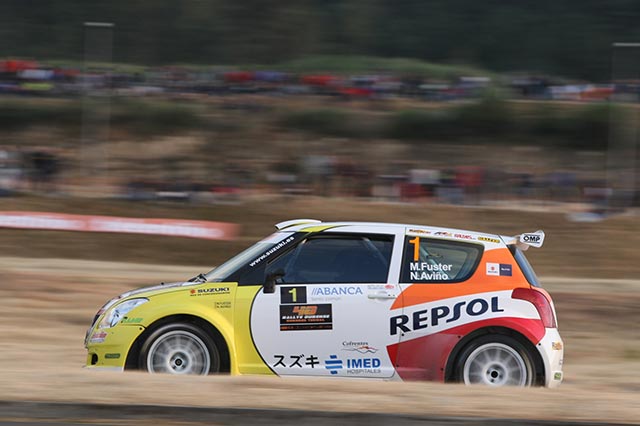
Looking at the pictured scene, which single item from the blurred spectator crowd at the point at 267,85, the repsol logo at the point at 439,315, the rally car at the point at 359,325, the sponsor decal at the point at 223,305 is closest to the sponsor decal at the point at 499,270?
the rally car at the point at 359,325

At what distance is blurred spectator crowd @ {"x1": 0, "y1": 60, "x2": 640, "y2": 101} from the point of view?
50.1 metres

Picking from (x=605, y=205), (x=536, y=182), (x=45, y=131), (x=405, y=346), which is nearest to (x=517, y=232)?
(x=605, y=205)

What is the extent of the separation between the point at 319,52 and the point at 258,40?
4418 mm

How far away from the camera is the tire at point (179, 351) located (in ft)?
24.8

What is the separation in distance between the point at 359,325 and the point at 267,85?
44.4 m

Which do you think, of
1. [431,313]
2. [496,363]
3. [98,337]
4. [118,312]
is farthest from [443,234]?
[98,337]

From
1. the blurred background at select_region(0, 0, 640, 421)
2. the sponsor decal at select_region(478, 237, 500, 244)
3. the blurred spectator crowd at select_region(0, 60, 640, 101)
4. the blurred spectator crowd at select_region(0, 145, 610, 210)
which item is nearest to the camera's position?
the sponsor decal at select_region(478, 237, 500, 244)

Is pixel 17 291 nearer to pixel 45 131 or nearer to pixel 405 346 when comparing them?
pixel 405 346

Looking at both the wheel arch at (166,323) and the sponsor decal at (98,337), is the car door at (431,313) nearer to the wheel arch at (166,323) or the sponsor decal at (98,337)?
the wheel arch at (166,323)

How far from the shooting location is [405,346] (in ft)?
24.7

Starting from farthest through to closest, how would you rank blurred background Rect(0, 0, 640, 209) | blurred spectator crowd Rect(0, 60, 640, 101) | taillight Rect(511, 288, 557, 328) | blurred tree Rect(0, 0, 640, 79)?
blurred tree Rect(0, 0, 640, 79)
blurred spectator crowd Rect(0, 60, 640, 101)
blurred background Rect(0, 0, 640, 209)
taillight Rect(511, 288, 557, 328)

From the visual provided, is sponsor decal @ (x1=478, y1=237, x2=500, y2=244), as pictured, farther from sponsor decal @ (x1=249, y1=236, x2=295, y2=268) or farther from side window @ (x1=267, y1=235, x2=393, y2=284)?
sponsor decal @ (x1=249, y1=236, x2=295, y2=268)

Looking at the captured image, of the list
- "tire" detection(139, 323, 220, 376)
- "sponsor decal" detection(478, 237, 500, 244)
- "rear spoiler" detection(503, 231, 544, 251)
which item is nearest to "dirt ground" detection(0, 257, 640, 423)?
"tire" detection(139, 323, 220, 376)

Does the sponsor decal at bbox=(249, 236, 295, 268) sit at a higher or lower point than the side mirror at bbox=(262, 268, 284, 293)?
higher
